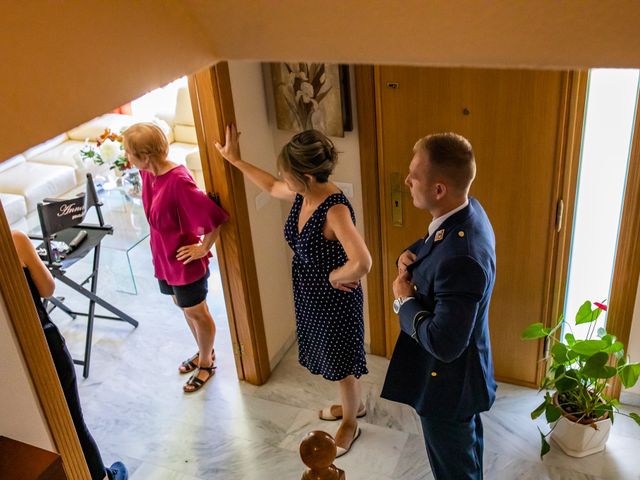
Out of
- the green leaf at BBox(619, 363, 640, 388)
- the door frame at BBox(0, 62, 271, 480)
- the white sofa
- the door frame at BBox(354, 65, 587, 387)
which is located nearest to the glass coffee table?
the white sofa

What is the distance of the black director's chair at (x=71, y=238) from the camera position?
3.24 m

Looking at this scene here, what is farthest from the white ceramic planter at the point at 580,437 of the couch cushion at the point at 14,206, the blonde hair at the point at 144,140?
the couch cushion at the point at 14,206

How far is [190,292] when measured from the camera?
10.3 ft

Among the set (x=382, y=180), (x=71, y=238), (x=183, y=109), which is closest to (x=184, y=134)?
(x=183, y=109)

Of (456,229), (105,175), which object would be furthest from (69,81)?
(105,175)

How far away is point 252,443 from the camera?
3021mm

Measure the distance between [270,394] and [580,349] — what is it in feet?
4.86

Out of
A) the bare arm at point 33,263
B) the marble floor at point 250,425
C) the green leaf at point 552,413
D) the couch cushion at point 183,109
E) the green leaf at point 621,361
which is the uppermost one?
the bare arm at point 33,263

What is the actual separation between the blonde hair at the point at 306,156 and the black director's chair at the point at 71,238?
1420 millimetres

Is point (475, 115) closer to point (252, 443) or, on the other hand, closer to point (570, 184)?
point (570, 184)

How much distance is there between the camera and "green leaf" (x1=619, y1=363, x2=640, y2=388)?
264 cm

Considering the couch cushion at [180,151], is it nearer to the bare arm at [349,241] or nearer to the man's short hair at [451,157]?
the bare arm at [349,241]

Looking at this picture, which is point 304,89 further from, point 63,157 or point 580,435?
point 63,157

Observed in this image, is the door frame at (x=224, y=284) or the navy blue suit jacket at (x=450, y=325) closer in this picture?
the door frame at (x=224, y=284)
